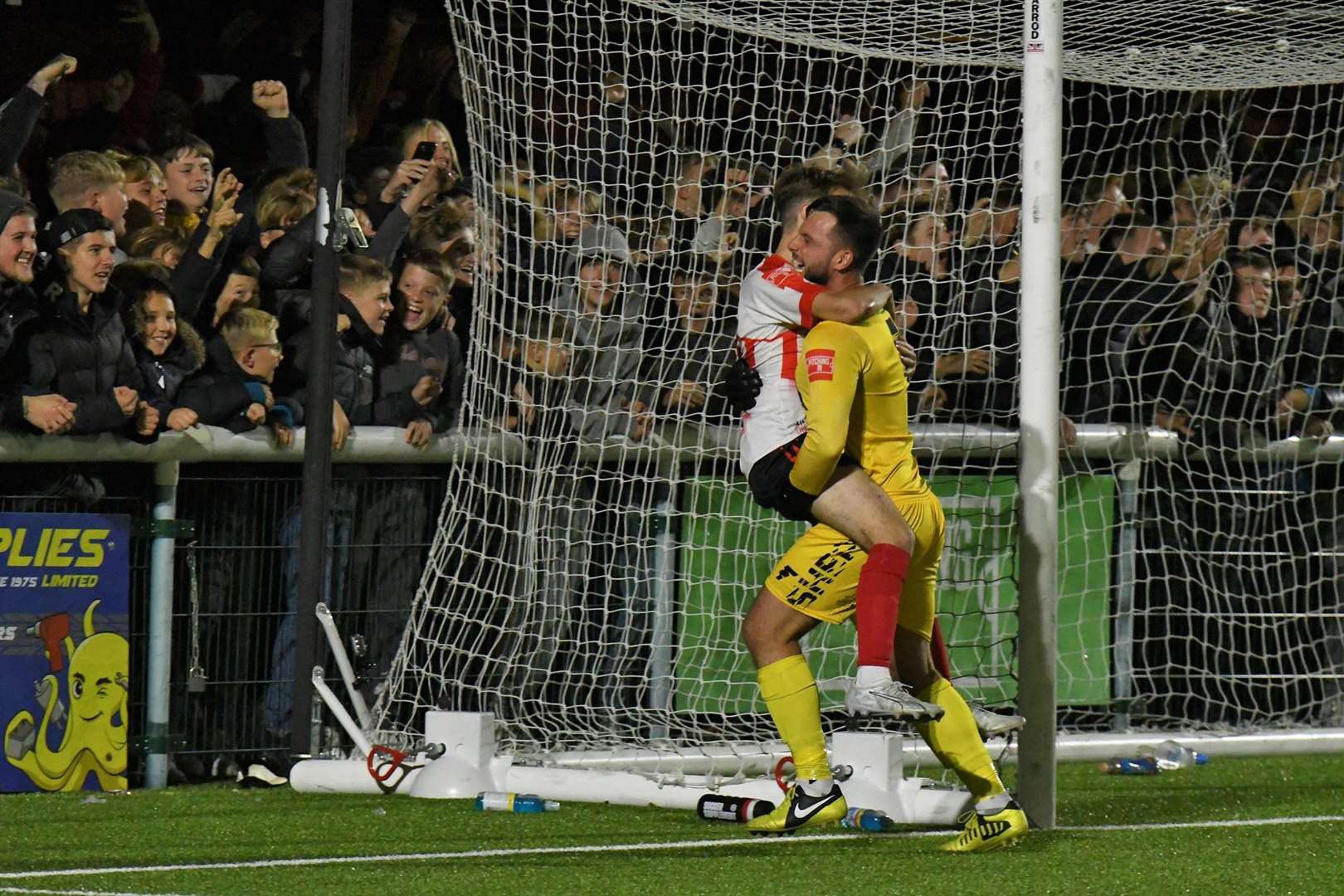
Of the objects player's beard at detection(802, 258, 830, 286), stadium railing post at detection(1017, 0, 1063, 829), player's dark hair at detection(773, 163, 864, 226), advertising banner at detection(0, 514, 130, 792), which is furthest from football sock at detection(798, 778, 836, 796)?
advertising banner at detection(0, 514, 130, 792)

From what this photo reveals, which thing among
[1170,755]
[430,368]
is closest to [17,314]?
[430,368]

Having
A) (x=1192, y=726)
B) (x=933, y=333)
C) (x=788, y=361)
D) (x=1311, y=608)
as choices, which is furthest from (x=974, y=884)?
(x=1311, y=608)

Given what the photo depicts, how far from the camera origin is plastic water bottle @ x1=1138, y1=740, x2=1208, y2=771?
352 inches

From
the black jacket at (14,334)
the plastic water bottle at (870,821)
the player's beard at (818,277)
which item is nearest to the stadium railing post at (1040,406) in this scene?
the plastic water bottle at (870,821)

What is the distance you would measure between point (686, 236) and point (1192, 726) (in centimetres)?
322

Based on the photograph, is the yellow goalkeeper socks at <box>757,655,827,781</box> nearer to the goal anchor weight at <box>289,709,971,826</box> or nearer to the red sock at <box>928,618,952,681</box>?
the red sock at <box>928,618,952,681</box>

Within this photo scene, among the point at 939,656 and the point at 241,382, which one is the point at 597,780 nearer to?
the point at 939,656

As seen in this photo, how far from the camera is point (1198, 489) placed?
10000 millimetres

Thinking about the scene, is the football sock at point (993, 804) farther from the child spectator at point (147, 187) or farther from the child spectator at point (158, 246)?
the child spectator at point (147, 187)

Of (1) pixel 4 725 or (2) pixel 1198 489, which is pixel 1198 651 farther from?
(1) pixel 4 725

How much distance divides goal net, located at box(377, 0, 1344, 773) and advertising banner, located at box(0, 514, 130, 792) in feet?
3.53

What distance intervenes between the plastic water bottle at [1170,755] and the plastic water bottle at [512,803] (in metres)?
2.89

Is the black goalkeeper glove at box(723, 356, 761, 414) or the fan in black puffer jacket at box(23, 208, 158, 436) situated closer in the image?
the black goalkeeper glove at box(723, 356, 761, 414)

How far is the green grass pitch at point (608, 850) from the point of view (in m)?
5.46
